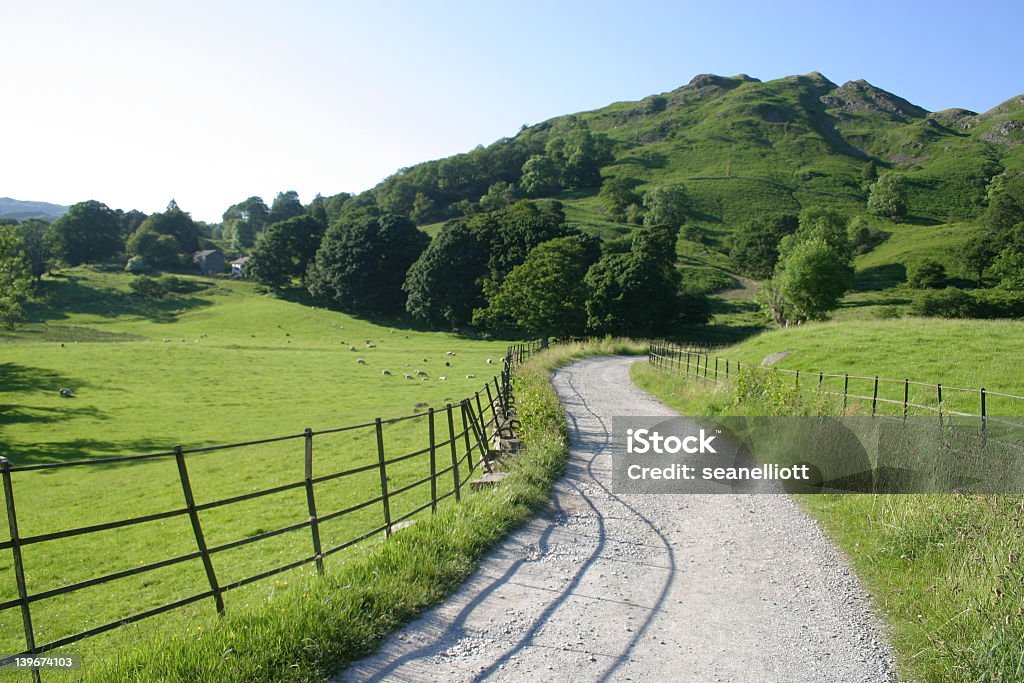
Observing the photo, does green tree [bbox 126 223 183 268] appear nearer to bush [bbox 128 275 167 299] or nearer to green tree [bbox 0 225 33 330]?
bush [bbox 128 275 167 299]

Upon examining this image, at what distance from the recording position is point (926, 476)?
876cm

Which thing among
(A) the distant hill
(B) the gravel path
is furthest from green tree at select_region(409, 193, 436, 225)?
(B) the gravel path

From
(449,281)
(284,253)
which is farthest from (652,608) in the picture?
(284,253)

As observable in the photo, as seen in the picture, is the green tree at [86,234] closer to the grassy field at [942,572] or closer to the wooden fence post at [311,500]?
the wooden fence post at [311,500]

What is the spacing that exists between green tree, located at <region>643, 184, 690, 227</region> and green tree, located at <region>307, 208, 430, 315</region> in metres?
48.9

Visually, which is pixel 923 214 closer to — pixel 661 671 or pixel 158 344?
pixel 158 344

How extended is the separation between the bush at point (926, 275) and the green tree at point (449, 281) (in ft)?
169

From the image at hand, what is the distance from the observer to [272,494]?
16828 millimetres

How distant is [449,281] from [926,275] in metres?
56.4

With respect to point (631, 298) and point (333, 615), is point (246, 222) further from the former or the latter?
point (333, 615)

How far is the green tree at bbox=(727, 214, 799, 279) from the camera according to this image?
94375 mm

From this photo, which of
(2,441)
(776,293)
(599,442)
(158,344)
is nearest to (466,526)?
(599,442)

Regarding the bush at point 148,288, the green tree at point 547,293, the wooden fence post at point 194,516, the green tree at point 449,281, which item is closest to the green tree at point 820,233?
the green tree at point 547,293

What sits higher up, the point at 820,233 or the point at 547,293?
the point at 820,233
